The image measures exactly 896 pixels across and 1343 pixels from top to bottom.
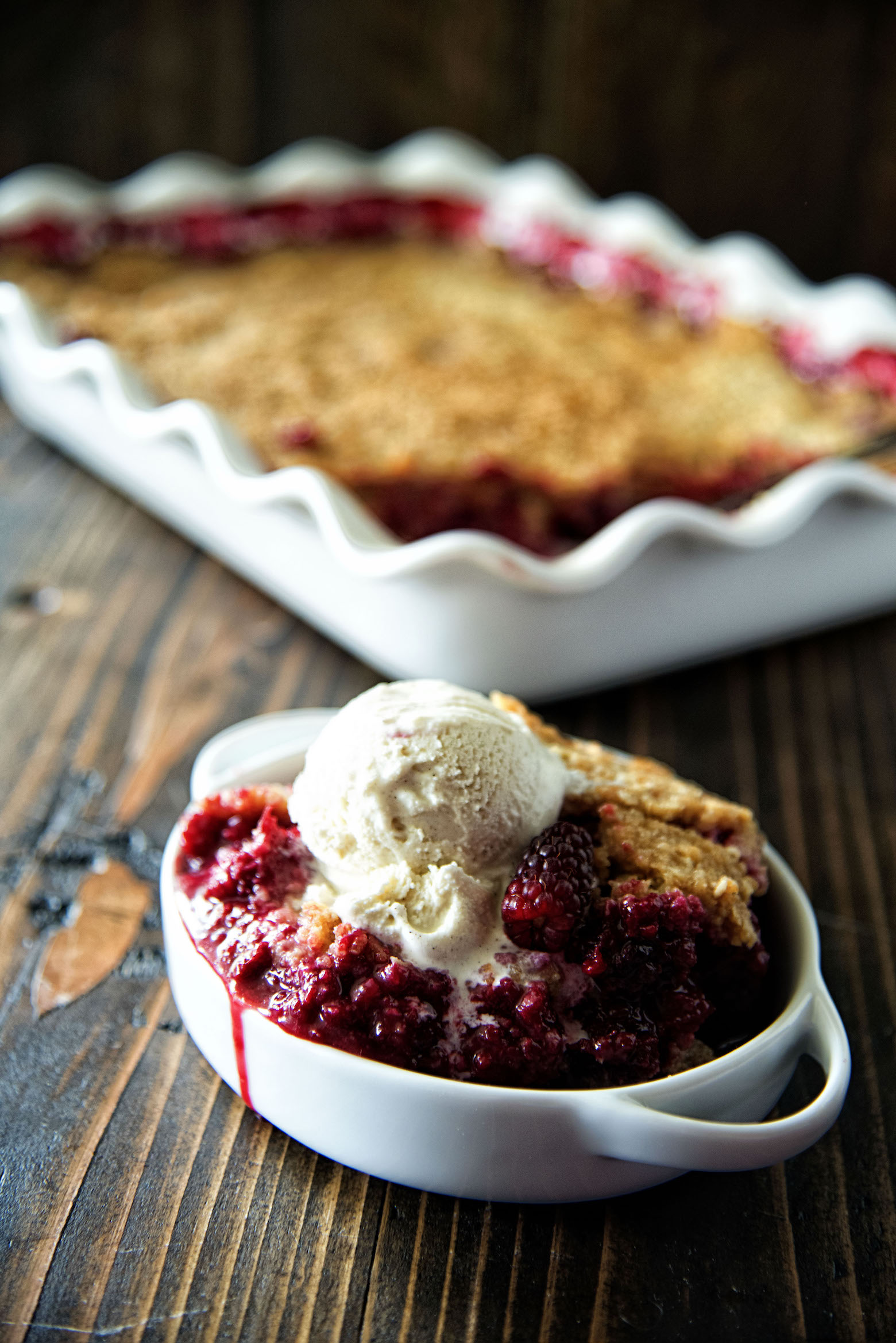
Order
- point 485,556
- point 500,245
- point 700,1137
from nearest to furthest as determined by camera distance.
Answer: point 700,1137 → point 485,556 → point 500,245

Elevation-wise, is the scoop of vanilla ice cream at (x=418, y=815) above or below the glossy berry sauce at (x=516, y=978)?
above

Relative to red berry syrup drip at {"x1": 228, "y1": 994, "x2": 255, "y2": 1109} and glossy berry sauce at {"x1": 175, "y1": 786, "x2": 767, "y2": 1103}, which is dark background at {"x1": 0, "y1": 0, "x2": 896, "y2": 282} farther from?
red berry syrup drip at {"x1": 228, "y1": 994, "x2": 255, "y2": 1109}

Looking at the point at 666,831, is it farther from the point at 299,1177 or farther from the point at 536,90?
the point at 536,90

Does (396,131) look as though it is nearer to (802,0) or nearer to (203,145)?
(203,145)

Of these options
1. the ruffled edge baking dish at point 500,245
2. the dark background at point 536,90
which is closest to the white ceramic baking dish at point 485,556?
the ruffled edge baking dish at point 500,245

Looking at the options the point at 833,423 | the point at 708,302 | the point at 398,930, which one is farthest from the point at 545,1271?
the point at 708,302

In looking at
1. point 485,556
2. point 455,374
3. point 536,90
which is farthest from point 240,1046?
point 536,90

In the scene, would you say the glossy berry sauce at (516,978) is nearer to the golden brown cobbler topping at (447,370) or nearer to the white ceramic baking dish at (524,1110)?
the white ceramic baking dish at (524,1110)
